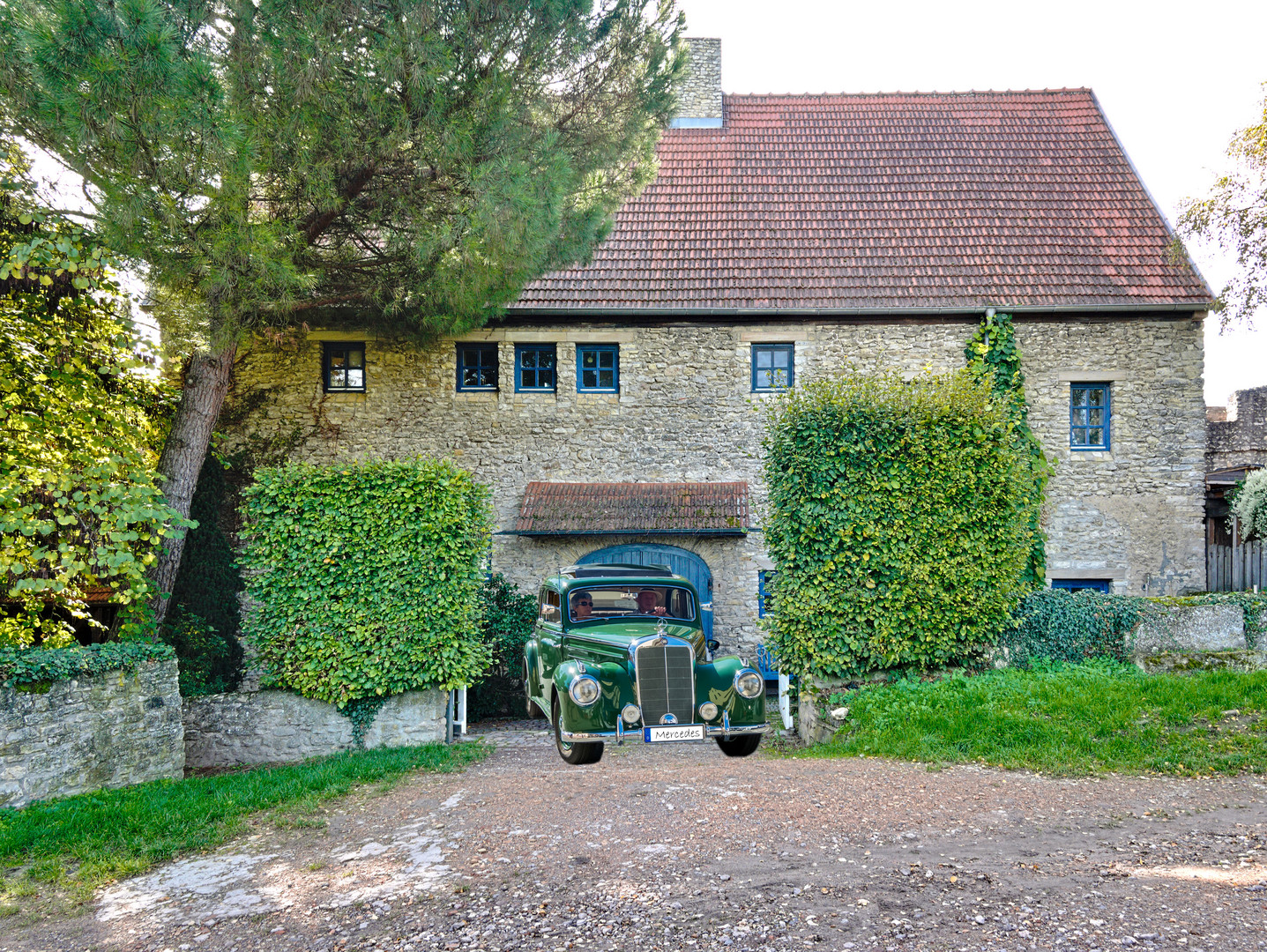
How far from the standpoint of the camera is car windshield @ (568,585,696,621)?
7533mm

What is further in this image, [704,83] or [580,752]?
[704,83]

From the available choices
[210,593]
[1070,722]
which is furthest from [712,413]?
[210,593]

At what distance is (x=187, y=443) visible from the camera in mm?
10141

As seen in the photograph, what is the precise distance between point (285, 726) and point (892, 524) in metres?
7.79

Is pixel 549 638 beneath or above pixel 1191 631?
above

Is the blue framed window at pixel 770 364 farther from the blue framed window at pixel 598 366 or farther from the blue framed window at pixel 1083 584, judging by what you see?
the blue framed window at pixel 1083 584

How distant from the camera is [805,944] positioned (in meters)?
4.46

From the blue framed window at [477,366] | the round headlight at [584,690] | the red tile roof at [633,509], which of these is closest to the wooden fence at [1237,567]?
the red tile roof at [633,509]

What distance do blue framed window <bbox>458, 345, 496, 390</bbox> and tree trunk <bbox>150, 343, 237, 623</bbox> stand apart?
4005 mm

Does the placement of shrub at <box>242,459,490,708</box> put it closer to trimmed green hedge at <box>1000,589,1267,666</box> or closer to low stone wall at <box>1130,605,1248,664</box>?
trimmed green hedge at <box>1000,589,1267,666</box>

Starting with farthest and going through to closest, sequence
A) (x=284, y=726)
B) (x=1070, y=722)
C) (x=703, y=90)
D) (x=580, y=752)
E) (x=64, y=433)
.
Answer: (x=703, y=90) → (x=284, y=726) → (x=64, y=433) → (x=1070, y=722) → (x=580, y=752)

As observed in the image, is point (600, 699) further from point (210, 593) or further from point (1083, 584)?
point (1083, 584)

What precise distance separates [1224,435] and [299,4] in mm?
26651

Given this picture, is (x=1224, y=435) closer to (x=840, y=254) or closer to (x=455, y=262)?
(x=840, y=254)
